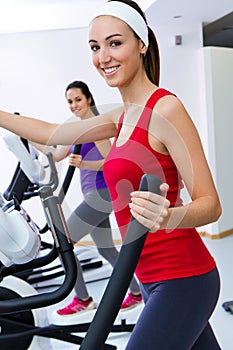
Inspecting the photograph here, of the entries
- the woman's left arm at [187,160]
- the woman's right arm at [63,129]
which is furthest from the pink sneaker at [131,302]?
the woman's left arm at [187,160]

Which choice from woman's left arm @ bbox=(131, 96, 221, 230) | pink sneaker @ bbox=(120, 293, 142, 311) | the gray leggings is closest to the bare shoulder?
woman's left arm @ bbox=(131, 96, 221, 230)

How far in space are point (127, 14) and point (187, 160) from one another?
0.43 meters

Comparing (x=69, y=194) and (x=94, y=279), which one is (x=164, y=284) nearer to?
(x=94, y=279)

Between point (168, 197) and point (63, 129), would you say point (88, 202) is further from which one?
point (168, 197)

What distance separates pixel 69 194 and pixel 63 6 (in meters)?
2.11

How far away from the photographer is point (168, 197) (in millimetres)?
1257

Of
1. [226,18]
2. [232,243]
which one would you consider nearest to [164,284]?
[232,243]

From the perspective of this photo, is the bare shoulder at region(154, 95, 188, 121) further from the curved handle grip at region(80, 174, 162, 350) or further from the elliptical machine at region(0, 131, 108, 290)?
the elliptical machine at region(0, 131, 108, 290)

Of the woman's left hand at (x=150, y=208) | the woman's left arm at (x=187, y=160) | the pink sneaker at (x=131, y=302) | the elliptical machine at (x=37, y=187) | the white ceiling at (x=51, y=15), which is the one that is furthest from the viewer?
the white ceiling at (x=51, y=15)

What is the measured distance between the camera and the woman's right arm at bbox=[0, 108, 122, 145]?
160 cm

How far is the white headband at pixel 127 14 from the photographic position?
1.26 metres

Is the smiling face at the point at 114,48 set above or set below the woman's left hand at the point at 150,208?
above

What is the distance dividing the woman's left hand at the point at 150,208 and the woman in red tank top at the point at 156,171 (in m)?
0.31

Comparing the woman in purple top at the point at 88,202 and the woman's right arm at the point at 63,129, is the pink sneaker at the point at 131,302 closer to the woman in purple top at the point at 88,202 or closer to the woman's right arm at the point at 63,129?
the woman in purple top at the point at 88,202
